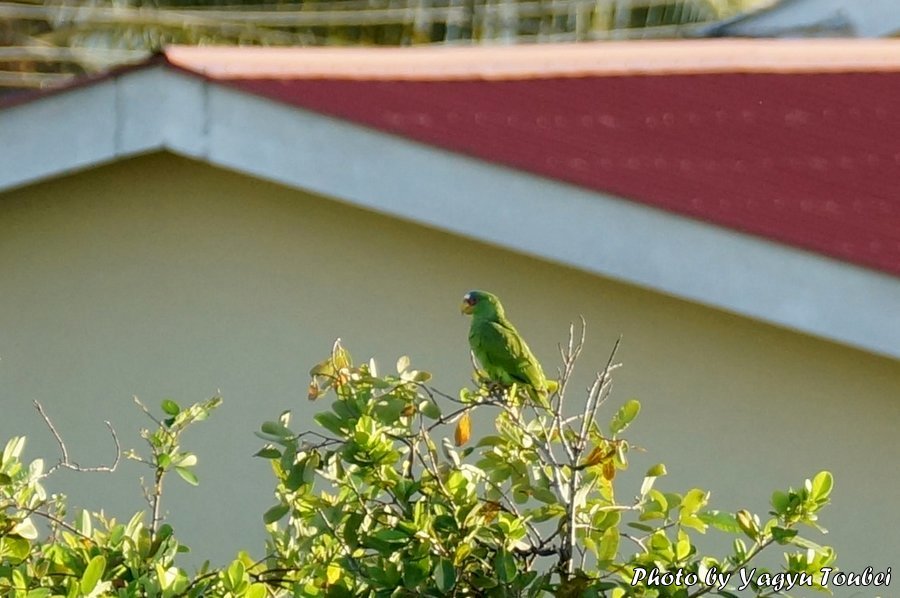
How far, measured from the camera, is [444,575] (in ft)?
8.09

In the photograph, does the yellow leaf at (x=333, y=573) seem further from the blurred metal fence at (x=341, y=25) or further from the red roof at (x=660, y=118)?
the blurred metal fence at (x=341, y=25)

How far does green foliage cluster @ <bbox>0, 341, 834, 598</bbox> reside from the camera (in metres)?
2.53

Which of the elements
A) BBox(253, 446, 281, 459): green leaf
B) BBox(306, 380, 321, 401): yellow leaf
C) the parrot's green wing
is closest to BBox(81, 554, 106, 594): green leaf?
BBox(253, 446, 281, 459): green leaf

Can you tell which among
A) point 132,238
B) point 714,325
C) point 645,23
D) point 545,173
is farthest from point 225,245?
point 645,23

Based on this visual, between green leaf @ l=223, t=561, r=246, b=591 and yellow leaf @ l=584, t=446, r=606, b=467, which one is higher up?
yellow leaf @ l=584, t=446, r=606, b=467

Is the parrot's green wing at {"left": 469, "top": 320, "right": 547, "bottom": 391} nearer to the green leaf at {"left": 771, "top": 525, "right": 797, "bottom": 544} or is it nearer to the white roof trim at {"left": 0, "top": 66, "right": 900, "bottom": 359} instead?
the white roof trim at {"left": 0, "top": 66, "right": 900, "bottom": 359}

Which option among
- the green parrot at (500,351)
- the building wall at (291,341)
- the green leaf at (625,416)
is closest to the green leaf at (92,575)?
the green leaf at (625,416)

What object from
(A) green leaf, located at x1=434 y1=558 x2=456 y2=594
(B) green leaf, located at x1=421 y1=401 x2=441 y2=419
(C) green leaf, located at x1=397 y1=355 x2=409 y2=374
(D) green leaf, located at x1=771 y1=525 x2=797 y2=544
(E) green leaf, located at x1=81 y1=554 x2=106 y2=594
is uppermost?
(C) green leaf, located at x1=397 y1=355 x2=409 y2=374

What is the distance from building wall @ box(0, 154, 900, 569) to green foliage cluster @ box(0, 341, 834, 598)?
1.67 m

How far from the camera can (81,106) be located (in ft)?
14.4

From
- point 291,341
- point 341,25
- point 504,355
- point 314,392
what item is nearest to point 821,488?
point 314,392

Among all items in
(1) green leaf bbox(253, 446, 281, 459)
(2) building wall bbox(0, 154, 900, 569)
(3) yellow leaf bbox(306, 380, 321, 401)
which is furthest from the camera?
(2) building wall bbox(0, 154, 900, 569)

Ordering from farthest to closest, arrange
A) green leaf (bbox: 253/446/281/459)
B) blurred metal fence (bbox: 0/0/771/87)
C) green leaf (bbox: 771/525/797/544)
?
blurred metal fence (bbox: 0/0/771/87)
green leaf (bbox: 253/446/281/459)
green leaf (bbox: 771/525/797/544)

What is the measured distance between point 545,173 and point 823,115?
2084mm
